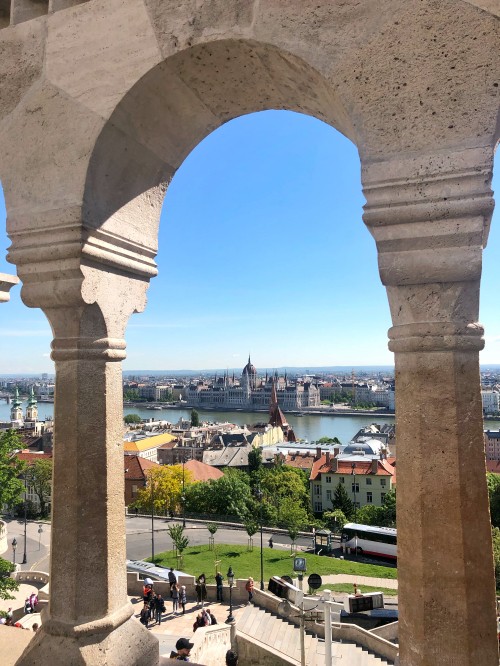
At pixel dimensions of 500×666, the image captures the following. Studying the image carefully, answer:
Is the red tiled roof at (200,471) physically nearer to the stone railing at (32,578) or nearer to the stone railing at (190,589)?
the stone railing at (32,578)

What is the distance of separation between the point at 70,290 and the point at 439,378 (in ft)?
6.71

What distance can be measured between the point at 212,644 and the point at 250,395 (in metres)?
157

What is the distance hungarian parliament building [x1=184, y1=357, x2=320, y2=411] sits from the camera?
6604 inches

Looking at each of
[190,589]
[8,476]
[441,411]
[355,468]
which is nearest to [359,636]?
[190,589]

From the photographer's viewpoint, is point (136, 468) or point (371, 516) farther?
point (136, 468)

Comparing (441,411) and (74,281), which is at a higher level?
(74,281)

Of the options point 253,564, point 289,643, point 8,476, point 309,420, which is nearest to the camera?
point 8,476

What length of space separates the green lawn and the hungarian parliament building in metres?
133

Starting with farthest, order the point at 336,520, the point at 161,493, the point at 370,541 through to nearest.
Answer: the point at 161,493 → the point at 336,520 → the point at 370,541

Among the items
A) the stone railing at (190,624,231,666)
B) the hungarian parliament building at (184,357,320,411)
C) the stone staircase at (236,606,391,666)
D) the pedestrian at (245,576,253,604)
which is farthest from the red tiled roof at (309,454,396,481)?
the hungarian parliament building at (184,357,320,411)

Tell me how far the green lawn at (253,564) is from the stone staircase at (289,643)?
1009 centimetres

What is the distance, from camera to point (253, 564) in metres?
28.5

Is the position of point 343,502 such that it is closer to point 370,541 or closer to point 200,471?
point 370,541

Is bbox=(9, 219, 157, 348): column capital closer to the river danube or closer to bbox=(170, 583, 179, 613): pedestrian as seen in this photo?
bbox=(170, 583, 179, 613): pedestrian
